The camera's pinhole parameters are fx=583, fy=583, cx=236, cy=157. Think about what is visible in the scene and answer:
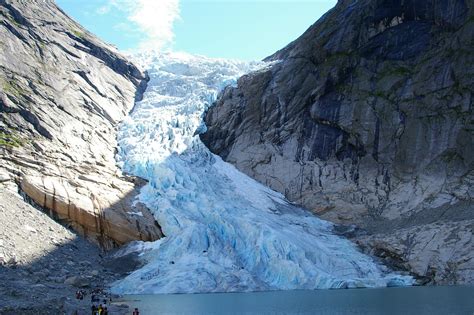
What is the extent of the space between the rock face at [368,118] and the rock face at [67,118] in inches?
589

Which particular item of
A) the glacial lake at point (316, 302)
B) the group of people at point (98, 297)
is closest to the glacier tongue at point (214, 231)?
the glacial lake at point (316, 302)

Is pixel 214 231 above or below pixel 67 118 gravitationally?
below

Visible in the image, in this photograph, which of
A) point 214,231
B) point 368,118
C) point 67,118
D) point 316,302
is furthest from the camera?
point 368,118

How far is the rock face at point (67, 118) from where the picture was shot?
51.8 meters

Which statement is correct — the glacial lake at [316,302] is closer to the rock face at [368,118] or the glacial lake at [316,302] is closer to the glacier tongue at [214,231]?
the glacier tongue at [214,231]

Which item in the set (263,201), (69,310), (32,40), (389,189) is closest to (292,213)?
(263,201)

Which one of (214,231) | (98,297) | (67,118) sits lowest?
(98,297)

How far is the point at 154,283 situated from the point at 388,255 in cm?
2045

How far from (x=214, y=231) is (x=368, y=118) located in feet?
79.3

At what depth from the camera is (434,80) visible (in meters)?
64.1

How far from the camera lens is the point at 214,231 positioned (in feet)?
172

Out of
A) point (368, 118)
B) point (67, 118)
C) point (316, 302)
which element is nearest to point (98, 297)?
point (316, 302)

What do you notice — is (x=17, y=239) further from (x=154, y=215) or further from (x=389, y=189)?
(x=389, y=189)

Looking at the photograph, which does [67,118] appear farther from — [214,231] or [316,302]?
[316,302]
